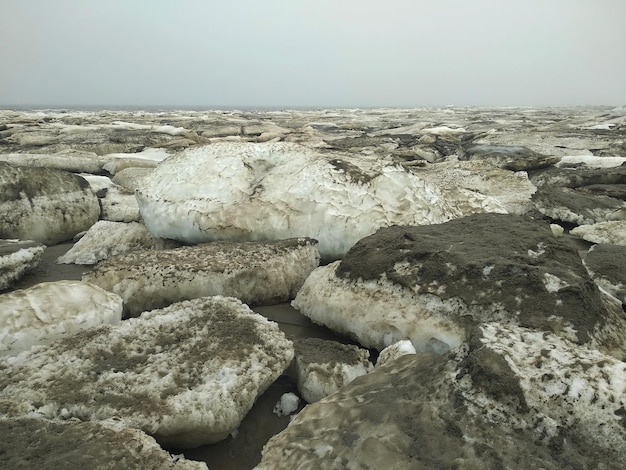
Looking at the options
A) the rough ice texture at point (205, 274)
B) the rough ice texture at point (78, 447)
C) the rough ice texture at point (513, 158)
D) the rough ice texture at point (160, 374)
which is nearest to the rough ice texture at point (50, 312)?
the rough ice texture at point (160, 374)

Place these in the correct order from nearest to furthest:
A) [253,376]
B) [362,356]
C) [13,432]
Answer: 1. [13,432]
2. [253,376]
3. [362,356]

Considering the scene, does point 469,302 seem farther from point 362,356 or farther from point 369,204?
point 369,204

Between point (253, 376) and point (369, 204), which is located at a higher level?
point (369, 204)

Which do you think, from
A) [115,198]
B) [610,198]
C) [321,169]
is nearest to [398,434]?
[321,169]

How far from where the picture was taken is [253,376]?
208cm

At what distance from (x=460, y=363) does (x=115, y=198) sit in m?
5.13

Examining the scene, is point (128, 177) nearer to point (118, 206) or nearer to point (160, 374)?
point (118, 206)

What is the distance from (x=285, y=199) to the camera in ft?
13.3

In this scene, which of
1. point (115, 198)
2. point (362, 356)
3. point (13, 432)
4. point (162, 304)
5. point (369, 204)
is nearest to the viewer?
point (13, 432)

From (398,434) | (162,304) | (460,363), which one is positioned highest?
(460,363)

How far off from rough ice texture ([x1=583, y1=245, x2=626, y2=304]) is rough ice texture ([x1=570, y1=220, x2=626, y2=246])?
2.52 feet

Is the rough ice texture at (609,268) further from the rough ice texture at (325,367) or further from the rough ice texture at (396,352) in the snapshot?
the rough ice texture at (325,367)

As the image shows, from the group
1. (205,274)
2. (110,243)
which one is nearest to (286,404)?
A: (205,274)

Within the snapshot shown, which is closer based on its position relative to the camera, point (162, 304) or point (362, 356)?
point (362, 356)
